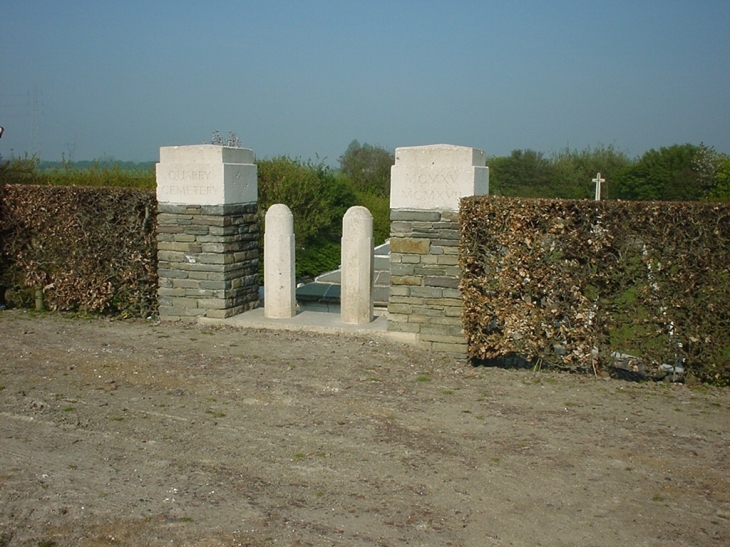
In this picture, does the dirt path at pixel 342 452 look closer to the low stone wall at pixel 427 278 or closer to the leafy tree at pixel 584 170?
the low stone wall at pixel 427 278

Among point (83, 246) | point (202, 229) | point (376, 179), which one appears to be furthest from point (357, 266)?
point (376, 179)

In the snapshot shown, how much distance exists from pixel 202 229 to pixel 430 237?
9.47 ft

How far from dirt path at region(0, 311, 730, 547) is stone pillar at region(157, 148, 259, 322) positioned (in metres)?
1.40

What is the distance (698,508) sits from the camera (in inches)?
185

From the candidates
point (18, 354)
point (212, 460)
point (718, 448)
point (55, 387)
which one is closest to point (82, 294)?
point (18, 354)

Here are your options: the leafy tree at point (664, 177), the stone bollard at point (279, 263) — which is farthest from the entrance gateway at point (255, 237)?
the leafy tree at point (664, 177)

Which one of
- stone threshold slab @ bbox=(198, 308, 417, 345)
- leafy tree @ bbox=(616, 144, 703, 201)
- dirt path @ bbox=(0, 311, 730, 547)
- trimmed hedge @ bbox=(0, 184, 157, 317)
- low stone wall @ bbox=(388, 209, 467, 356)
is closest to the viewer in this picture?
dirt path @ bbox=(0, 311, 730, 547)

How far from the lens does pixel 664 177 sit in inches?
1254

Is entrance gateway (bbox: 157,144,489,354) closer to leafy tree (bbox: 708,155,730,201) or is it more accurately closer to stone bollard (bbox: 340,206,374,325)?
stone bollard (bbox: 340,206,374,325)

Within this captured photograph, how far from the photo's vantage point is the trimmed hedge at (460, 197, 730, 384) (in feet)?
24.2

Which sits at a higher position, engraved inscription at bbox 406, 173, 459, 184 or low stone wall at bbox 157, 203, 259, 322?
engraved inscription at bbox 406, 173, 459, 184

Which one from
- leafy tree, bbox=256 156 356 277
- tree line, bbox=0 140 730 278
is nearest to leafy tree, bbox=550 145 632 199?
tree line, bbox=0 140 730 278

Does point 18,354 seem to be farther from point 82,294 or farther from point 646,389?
point 646,389

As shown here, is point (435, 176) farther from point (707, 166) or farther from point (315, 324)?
point (707, 166)
